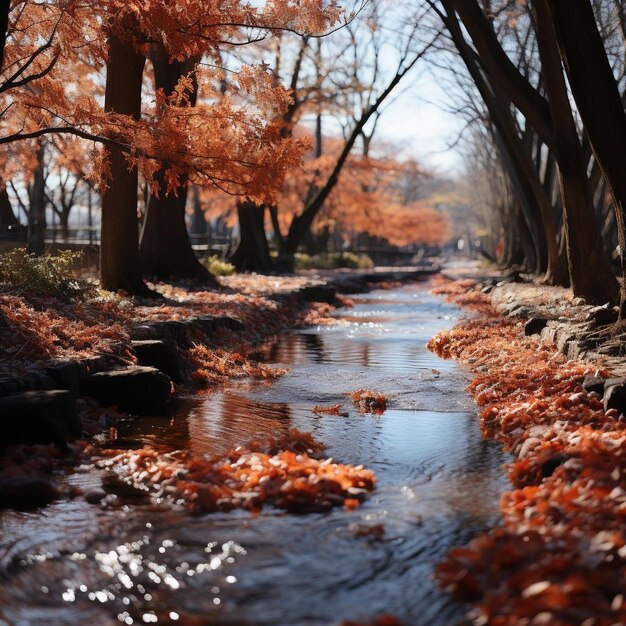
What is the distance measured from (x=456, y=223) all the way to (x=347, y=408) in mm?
149179

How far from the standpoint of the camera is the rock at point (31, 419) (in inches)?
252

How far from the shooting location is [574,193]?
13898 millimetres

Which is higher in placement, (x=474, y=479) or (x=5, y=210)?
(x=5, y=210)

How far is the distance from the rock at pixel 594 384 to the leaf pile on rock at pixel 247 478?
242 cm

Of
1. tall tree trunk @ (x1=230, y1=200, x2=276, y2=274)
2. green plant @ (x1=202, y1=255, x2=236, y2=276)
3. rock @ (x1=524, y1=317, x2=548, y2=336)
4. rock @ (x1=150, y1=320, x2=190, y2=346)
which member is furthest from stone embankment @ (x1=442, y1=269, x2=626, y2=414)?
tall tree trunk @ (x1=230, y1=200, x2=276, y2=274)

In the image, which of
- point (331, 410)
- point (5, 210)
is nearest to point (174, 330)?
point (331, 410)

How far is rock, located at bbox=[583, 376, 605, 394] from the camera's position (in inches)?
287

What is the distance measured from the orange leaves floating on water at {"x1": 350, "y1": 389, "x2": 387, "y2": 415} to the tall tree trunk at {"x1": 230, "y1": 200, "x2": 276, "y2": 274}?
1990cm

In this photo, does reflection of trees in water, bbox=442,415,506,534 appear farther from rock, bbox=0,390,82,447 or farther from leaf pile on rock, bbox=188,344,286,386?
leaf pile on rock, bbox=188,344,286,386

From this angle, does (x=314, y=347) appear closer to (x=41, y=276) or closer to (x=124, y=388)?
(x=41, y=276)

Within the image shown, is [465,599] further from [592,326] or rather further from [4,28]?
[592,326]

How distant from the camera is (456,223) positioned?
155 metres

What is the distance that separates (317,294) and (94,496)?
17.6 m

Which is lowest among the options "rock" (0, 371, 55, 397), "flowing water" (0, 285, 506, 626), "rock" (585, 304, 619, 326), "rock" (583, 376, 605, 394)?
"flowing water" (0, 285, 506, 626)
